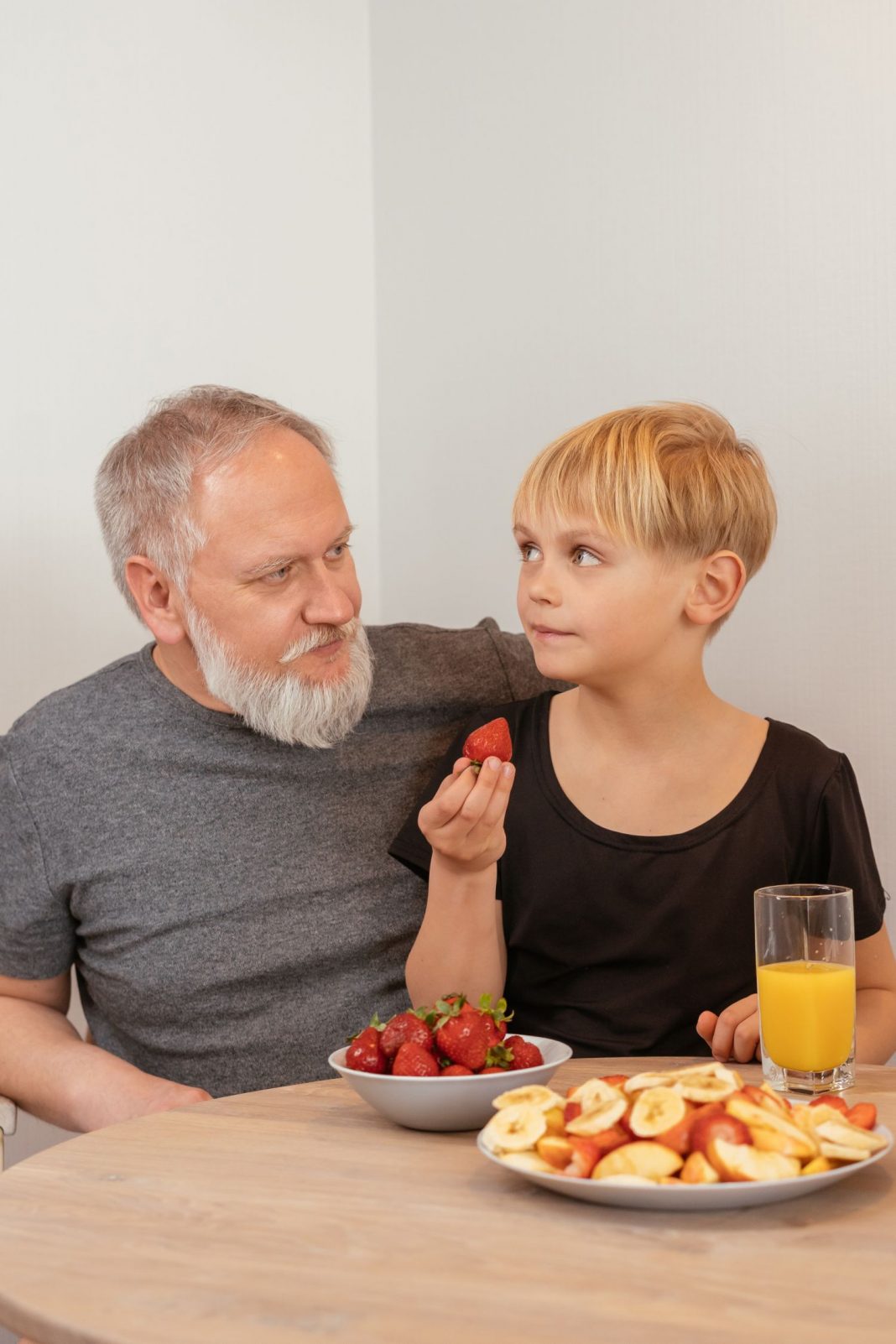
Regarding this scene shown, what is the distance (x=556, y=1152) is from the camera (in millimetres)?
912

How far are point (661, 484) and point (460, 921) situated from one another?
51 centimetres

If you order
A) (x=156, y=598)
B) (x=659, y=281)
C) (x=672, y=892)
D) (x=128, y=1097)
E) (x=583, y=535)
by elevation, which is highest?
(x=659, y=281)

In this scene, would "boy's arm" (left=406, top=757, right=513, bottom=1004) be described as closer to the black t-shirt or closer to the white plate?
the black t-shirt

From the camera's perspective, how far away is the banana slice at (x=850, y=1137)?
90 cm

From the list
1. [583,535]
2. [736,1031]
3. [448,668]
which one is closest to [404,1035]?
[736,1031]

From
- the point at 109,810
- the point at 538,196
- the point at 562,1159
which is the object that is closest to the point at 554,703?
the point at 109,810

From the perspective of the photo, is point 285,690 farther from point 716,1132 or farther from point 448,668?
point 716,1132

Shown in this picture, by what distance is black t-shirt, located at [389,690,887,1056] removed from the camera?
1517 millimetres

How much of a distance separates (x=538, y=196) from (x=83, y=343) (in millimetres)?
784

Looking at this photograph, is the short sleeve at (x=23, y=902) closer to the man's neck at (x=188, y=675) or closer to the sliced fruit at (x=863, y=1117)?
the man's neck at (x=188, y=675)

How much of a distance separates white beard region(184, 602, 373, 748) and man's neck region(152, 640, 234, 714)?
0.09 feet

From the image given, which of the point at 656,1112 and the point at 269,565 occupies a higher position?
the point at 269,565

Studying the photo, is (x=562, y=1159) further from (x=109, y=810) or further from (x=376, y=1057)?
(x=109, y=810)

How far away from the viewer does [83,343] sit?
7.29ft
